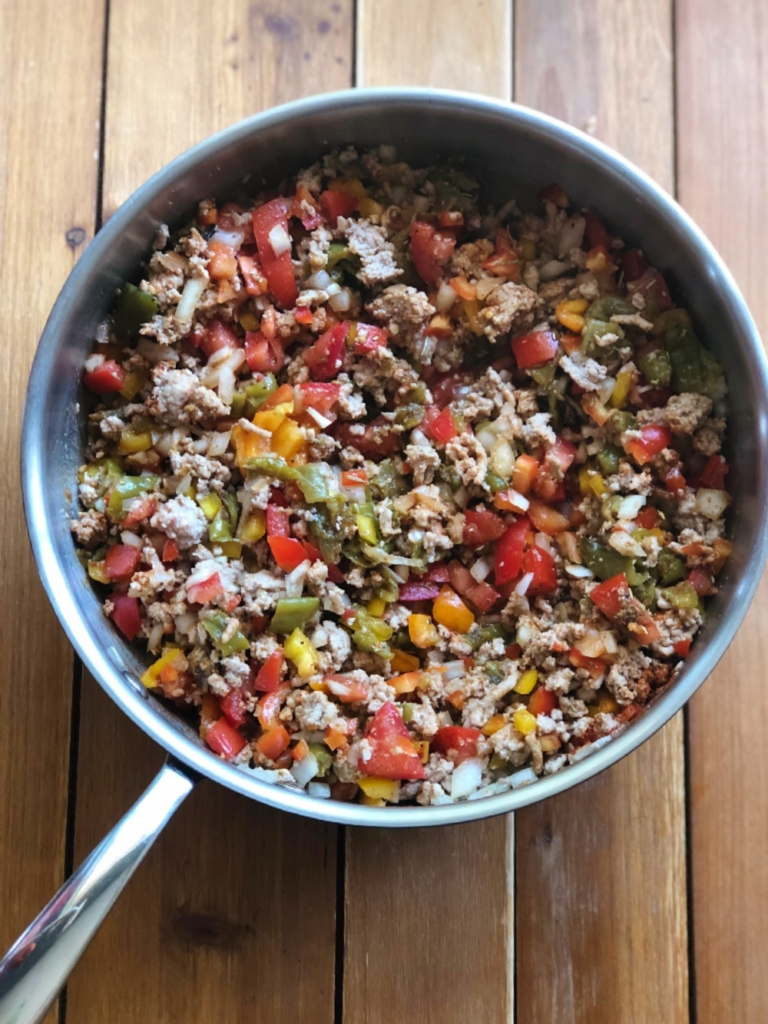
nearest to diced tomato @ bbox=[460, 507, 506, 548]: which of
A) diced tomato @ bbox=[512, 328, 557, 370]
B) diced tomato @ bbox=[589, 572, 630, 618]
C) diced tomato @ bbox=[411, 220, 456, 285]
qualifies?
diced tomato @ bbox=[589, 572, 630, 618]

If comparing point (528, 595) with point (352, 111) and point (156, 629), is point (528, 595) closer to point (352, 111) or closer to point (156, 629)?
point (156, 629)

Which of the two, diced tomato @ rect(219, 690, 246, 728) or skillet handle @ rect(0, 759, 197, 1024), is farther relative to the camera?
diced tomato @ rect(219, 690, 246, 728)

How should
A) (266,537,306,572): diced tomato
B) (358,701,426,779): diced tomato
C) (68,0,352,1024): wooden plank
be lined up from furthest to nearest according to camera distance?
(68,0,352,1024): wooden plank → (266,537,306,572): diced tomato → (358,701,426,779): diced tomato

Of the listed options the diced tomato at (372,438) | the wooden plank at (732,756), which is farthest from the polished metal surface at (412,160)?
the diced tomato at (372,438)

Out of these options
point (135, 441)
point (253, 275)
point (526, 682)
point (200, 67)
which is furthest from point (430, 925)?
point (200, 67)

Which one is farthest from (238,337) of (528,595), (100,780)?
(100,780)

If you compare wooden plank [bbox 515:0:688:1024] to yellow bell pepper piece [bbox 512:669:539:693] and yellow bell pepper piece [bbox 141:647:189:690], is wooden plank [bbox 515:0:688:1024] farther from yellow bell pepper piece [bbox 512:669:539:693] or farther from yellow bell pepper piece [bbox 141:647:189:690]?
yellow bell pepper piece [bbox 141:647:189:690]

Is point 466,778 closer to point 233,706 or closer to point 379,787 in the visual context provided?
point 379,787
